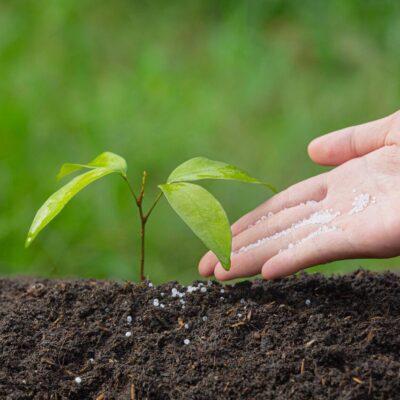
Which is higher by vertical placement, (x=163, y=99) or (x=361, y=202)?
(x=163, y=99)

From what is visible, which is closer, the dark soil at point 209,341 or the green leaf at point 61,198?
the dark soil at point 209,341

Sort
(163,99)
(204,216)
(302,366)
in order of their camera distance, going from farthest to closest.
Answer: (163,99)
(204,216)
(302,366)

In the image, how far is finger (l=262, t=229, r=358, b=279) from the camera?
1411 mm

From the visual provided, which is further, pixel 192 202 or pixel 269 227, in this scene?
pixel 269 227

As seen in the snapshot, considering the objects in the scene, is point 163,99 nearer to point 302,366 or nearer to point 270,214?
point 270,214

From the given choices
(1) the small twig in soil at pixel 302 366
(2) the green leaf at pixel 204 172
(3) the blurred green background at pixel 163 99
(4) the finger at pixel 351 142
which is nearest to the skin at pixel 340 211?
(4) the finger at pixel 351 142

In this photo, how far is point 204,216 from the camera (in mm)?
1307

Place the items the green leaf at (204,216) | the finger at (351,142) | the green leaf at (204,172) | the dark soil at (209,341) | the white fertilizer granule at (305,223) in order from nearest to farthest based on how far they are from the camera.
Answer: the dark soil at (209,341), the green leaf at (204,216), the green leaf at (204,172), the white fertilizer granule at (305,223), the finger at (351,142)

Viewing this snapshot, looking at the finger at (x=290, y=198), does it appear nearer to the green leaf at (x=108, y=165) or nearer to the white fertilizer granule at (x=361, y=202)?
the white fertilizer granule at (x=361, y=202)

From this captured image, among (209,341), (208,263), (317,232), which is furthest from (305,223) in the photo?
(209,341)

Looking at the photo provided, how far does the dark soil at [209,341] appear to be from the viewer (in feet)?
3.83

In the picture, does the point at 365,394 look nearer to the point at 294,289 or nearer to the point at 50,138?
the point at 294,289

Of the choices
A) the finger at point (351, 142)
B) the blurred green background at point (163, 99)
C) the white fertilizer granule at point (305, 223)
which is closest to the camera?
the white fertilizer granule at point (305, 223)

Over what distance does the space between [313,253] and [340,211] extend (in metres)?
0.14
